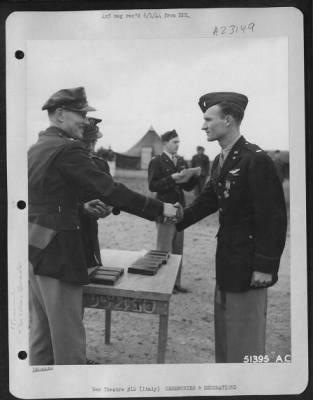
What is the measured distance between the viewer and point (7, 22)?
1.03m

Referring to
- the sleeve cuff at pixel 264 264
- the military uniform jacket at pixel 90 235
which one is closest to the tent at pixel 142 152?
the military uniform jacket at pixel 90 235

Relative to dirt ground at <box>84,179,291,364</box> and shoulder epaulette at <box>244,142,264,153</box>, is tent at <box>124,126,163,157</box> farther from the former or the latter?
shoulder epaulette at <box>244,142,264,153</box>

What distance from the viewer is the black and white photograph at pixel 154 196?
3.34 ft

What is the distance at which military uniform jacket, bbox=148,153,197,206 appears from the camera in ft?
3.38

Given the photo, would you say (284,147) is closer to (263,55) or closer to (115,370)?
(263,55)

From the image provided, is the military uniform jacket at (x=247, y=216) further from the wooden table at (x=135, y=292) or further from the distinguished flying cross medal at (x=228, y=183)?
the wooden table at (x=135, y=292)

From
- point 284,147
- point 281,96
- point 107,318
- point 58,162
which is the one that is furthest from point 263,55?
point 107,318

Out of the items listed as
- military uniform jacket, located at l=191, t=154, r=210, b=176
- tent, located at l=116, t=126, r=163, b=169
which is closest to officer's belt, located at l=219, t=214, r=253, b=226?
military uniform jacket, located at l=191, t=154, r=210, b=176

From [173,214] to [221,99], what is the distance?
28 centimetres

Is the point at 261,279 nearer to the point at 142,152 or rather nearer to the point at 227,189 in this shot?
the point at 227,189

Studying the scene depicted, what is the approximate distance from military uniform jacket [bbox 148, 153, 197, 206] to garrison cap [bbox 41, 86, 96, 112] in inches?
7.5

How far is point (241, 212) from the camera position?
3.34 ft

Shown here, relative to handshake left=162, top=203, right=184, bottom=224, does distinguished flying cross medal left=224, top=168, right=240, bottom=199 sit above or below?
above

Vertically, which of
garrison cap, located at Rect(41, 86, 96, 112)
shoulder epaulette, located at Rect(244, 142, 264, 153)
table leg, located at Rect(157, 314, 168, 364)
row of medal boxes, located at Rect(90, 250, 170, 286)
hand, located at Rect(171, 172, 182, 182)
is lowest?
table leg, located at Rect(157, 314, 168, 364)
